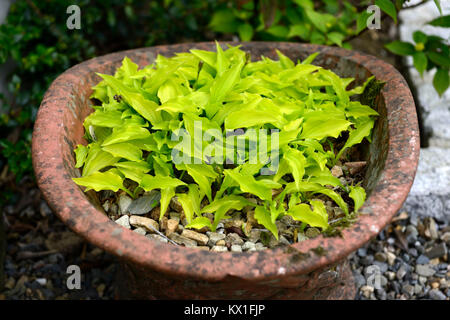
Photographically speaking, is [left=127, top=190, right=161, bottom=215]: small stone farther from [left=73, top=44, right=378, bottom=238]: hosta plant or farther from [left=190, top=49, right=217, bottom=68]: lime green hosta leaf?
[left=190, top=49, right=217, bottom=68]: lime green hosta leaf

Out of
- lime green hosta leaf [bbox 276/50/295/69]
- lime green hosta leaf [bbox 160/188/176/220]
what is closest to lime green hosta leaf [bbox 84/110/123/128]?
lime green hosta leaf [bbox 160/188/176/220]

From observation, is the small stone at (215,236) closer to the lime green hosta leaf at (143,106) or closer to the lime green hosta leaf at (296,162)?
the lime green hosta leaf at (296,162)

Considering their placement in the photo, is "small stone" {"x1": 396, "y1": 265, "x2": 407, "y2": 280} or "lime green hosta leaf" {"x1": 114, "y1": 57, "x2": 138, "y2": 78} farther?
"small stone" {"x1": 396, "y1": 265, "x2": 407, "y2": 280}

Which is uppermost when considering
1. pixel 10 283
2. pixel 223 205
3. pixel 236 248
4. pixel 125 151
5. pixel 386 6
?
pixel 386 6

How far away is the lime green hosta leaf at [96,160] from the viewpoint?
1.35 m

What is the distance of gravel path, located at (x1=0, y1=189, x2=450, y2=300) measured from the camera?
1.89 metres

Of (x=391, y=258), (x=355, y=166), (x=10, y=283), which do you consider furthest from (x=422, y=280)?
(x=10, y=283)

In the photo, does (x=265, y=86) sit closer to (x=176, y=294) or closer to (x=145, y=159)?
(x=145, y=159)

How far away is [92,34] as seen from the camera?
2723mm

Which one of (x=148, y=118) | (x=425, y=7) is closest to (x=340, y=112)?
(x=148, y=118)

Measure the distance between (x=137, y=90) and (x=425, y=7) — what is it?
2177 millimetres

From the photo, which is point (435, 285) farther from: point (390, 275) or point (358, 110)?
point (358, 110)

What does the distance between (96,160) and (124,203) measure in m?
0.15

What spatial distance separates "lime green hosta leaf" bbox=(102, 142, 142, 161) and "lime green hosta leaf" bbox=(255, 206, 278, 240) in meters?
0.38
